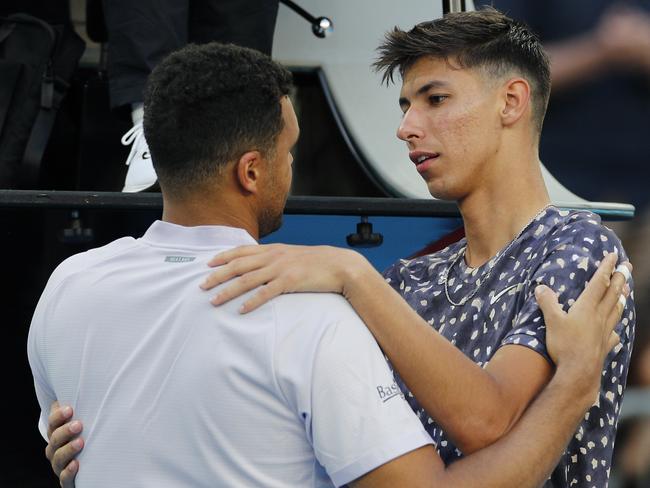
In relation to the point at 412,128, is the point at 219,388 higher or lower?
lower

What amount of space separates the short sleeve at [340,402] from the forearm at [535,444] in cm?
10

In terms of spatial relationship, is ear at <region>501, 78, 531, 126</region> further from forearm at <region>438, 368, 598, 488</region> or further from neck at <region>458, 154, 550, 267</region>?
forearm at <region>438, 368, 598, 488</region>

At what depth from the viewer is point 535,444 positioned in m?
1.72

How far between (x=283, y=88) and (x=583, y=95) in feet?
7.50

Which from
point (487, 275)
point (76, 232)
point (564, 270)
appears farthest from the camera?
point (76, 232)

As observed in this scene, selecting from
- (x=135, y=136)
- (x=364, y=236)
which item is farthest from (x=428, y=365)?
(x=135, y=136)

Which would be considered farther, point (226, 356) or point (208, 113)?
point (208, 113)

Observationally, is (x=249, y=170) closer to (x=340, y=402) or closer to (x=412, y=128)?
(x=340, y=402)

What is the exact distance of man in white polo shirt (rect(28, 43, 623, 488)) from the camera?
155 cm

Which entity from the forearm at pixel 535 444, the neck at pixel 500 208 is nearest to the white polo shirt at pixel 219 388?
the forearm at pixel 535 444

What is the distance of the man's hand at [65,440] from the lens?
168cm

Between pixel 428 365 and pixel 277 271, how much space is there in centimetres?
25

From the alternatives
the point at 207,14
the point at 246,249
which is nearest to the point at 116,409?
the point at 246,249

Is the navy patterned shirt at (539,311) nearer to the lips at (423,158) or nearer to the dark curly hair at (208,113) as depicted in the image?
the lips at (423,158)
